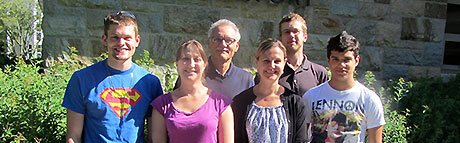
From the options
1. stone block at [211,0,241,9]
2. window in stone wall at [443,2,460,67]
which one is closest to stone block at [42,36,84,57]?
stone block at [211,0,241,9]

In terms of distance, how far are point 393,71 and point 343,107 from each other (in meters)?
3.72

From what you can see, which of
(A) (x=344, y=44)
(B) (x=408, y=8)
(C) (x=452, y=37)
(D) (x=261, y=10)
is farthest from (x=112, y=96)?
(C) (x=452, y=37)

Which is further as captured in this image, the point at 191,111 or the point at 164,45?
the point at 164,45

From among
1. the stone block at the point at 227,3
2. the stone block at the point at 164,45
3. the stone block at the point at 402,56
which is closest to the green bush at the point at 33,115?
the stone block at the point at 164,45

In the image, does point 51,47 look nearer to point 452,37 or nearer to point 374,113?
point 374,113

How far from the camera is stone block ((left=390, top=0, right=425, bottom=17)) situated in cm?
546

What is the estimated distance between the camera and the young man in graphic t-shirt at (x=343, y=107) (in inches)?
88.2

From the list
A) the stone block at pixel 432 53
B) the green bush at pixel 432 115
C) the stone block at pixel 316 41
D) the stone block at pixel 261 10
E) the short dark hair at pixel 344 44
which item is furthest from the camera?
the stone block at pixel 432 53

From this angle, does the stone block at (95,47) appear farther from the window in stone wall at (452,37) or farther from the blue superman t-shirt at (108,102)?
the window in stone wall at (452,37)

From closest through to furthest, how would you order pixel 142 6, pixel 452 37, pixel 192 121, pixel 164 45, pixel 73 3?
pixel 192 121, pixel 73 3, pixel 142 6, pixel 164 45, pixel 452 37

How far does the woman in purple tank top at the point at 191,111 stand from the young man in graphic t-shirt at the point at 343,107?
56 cm

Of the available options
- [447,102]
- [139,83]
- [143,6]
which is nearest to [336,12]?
[447,102]

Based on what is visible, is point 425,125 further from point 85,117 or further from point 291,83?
point 85,117

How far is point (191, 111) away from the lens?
2.12m
